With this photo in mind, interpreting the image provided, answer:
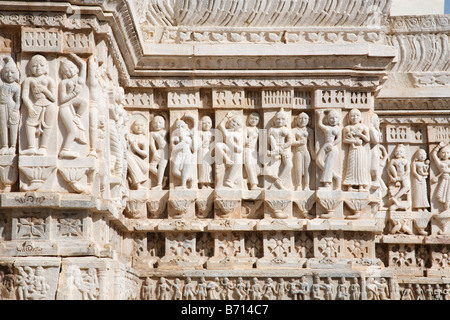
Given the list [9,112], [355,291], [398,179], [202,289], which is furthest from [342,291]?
[9,112]

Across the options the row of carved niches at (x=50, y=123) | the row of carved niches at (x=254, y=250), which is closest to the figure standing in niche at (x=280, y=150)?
the row of carved niches at (x=254, y=250)

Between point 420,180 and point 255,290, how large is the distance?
137 inches

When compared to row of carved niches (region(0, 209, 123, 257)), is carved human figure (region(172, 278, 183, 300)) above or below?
below

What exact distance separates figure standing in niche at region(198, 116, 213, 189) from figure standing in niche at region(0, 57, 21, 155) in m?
3.13

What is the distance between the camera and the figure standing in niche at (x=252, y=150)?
13180 millimetres

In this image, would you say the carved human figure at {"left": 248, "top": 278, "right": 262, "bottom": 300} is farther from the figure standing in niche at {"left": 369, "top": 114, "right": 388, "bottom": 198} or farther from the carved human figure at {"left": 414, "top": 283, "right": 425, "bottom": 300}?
the carved human figure at {"left": 414, "top": 283, "right": 425, "bottom": 300}

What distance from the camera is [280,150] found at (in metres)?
13.2

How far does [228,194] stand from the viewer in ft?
42.9

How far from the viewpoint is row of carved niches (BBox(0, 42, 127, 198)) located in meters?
10.7

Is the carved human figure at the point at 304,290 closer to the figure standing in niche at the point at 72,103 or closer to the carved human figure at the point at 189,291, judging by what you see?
the carved human figure at the point at 189,291

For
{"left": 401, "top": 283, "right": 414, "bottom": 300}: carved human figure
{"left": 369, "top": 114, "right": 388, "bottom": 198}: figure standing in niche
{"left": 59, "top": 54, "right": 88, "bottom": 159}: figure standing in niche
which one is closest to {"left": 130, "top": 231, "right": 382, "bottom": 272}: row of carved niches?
{"left": 369, "top": 114, "right": 388, "bottom": 198}: figure standing in niche

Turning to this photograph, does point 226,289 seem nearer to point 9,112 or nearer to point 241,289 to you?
point 241,289

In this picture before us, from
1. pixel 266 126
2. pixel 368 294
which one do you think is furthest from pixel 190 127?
pixel 368 294
